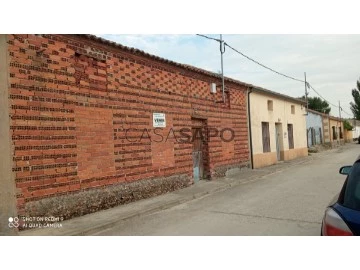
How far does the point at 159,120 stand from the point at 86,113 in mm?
2711

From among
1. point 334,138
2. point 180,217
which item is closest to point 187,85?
Result: point 180,217

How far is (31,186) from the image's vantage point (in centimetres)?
612

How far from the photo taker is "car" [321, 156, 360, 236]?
267 cm

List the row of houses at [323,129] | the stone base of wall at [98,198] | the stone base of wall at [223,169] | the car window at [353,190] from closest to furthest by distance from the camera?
the car window at [353,190]
the stone base of wall at [98,198]
the stone base of wall at [223,169]
the row of houses at [323,129]

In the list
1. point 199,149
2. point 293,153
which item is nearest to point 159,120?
point 199,149

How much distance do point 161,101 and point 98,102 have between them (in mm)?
2530

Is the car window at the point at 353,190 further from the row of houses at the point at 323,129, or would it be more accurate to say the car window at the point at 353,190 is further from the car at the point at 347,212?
the row of houses at the point at 323,129

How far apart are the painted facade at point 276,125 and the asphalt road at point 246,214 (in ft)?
18.7

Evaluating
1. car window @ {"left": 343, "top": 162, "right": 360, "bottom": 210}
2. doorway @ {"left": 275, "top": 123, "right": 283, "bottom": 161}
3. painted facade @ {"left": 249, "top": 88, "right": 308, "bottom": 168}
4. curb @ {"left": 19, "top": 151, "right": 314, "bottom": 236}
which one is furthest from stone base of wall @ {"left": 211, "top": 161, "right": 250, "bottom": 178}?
car window @ {"left": 343, "top": 162, "right": 360, "bottom": 210}

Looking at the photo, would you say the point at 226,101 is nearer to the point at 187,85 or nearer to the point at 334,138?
the point at 187,85

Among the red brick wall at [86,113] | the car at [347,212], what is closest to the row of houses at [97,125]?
the red brick wall at [86,113]

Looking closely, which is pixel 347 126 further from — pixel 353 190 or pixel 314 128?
pixel 353 190

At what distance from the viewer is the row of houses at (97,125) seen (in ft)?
19.7

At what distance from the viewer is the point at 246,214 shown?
6938mm
